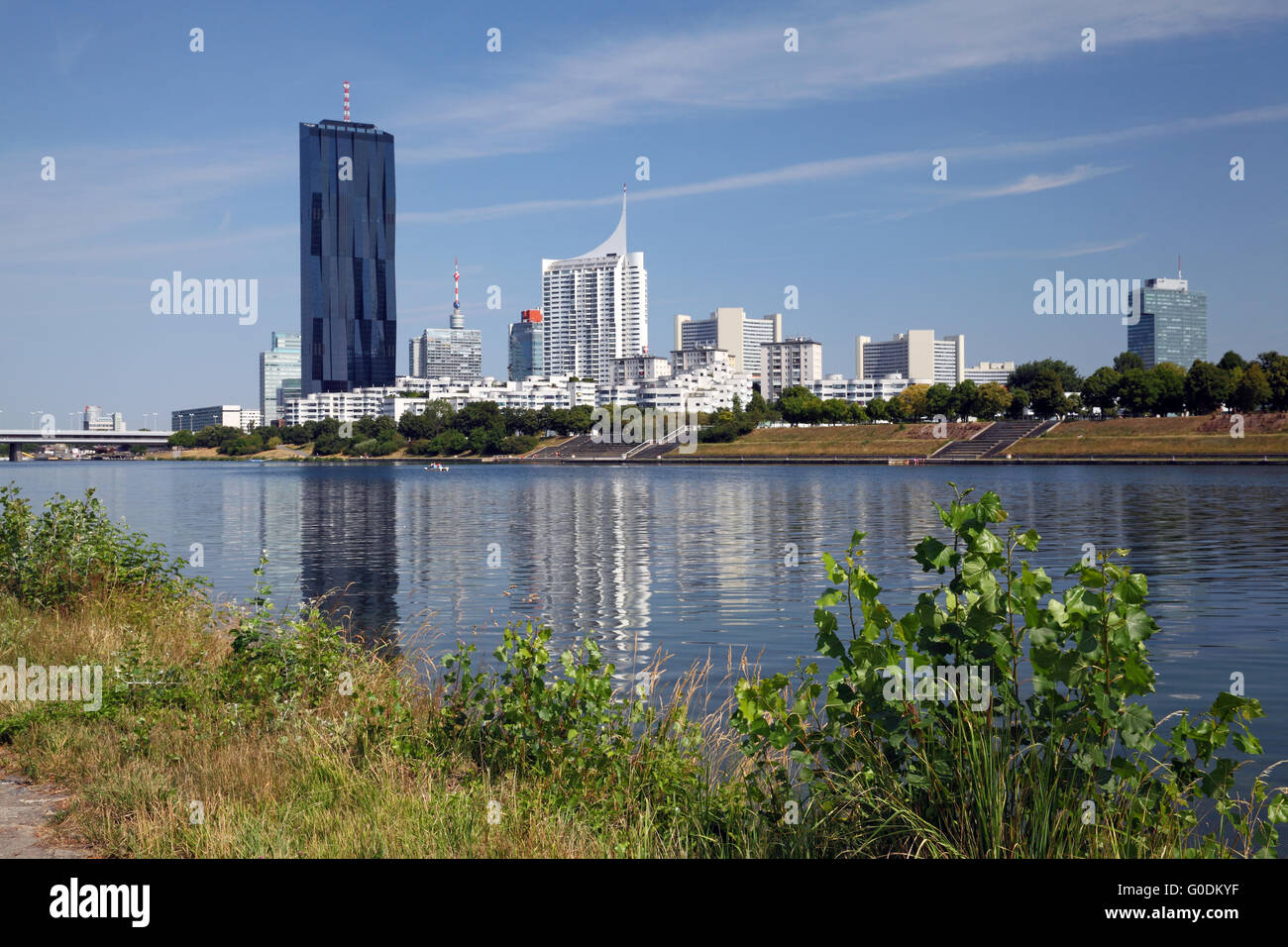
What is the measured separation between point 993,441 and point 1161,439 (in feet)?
96.1

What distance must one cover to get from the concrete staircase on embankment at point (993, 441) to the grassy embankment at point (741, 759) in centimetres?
16544

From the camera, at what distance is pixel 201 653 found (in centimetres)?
1391

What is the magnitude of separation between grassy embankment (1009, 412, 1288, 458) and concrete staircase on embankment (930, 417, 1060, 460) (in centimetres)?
321

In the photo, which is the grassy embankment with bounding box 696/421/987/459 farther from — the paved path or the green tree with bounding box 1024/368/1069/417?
the paved path

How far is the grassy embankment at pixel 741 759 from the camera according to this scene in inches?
265

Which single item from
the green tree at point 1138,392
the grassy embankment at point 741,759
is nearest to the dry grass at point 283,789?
the grassy embankment at point 741,759

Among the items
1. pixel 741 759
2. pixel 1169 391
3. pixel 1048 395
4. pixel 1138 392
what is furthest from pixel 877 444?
pixel 741 759

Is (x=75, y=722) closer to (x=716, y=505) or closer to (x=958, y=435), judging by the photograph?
A: (x=716, y=505)

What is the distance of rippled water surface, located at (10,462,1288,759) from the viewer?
24047 millimetres

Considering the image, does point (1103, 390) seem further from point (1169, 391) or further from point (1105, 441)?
point (1105, 441)

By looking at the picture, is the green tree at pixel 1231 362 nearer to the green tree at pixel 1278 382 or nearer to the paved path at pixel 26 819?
the green tree at pixel 1278 382

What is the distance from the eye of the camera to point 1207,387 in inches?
6452
